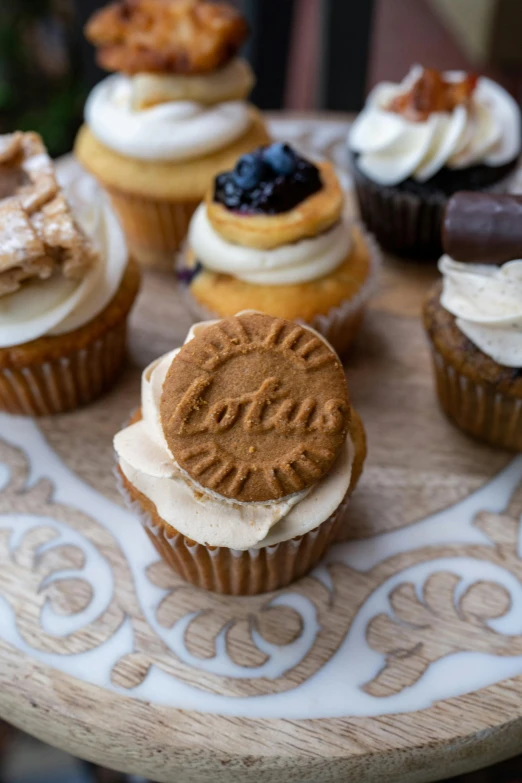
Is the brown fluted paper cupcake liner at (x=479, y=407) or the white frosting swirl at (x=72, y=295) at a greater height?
the white frosting swirl at (x=72, y=295)

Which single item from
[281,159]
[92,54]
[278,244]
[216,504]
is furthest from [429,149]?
[92,54]

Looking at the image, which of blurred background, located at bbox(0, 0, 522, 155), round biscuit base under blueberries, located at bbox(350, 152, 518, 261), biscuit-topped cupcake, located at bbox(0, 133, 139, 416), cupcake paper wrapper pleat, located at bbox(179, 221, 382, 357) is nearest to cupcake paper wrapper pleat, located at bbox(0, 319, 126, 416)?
biscuit-topped cupcake, located at bbox(0, 133, 139, 416)

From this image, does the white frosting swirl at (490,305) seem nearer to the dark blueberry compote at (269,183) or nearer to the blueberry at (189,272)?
the dark blueberry compote at (269,183)

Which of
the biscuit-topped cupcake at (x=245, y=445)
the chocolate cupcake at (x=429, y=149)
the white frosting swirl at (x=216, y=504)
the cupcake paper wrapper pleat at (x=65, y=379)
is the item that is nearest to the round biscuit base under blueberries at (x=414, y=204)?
the chocolate cupcake at (x=429, y=149)

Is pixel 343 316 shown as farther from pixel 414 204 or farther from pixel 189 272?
pixel 414 204

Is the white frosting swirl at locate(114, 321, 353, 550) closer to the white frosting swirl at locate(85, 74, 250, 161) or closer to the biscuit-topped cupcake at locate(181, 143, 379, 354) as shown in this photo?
the biscuit-topped cupcake at locate(181, 143, 379, 354)

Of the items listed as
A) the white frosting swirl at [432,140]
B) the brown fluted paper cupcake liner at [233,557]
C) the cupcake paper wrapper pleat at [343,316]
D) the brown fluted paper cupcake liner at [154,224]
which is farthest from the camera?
the brown fluted paper cupcake liner at [154,224]

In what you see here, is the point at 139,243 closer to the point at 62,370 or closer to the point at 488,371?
the point at 62,370

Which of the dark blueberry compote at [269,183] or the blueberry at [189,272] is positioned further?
the blueberry at [189,272]
